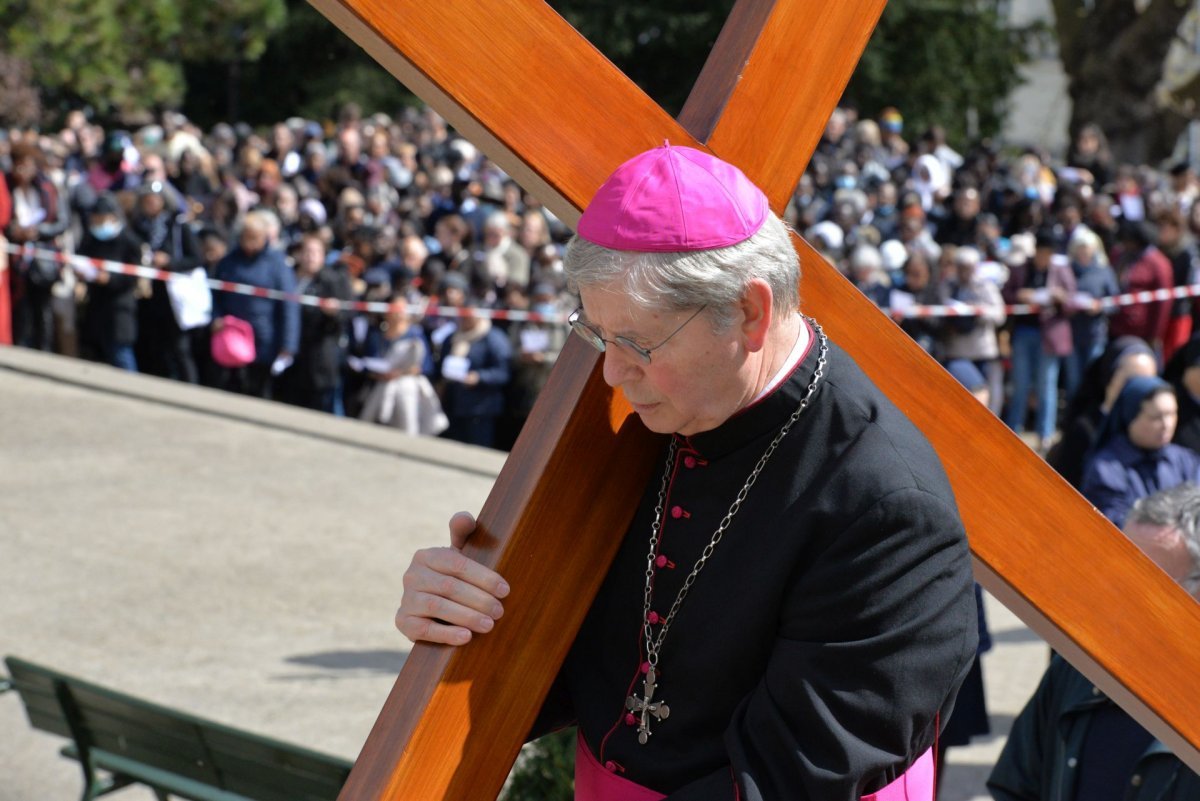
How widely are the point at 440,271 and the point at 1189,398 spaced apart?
6.01 metres

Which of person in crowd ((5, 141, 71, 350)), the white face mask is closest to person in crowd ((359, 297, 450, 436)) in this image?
the white face mask

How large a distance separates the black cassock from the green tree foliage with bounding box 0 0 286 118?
23289mm

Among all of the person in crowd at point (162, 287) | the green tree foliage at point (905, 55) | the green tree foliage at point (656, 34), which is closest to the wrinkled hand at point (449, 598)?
the person in crowd at point (162, 287)

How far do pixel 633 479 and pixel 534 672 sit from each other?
0.25 meters

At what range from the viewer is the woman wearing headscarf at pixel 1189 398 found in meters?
6.93

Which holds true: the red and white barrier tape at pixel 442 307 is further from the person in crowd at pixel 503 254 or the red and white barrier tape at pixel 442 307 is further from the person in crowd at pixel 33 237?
the person in crowd at pixel 503 254

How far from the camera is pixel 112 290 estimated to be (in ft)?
39.7

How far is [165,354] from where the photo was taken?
491 inches

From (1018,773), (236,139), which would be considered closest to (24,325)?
(236,139)

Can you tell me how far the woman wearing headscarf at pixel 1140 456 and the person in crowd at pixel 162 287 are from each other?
7.62 meters

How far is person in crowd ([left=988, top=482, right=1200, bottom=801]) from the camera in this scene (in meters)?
3.07

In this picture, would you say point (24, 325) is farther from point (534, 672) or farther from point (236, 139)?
point (534, 672)

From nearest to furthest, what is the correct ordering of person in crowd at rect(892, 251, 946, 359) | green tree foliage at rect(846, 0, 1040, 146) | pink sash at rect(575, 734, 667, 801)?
pink sash at rect(575, 734, 667, 801), person in crowd at rect(892, 251, 946, 359), green tree foliage at rect(846, 0, 1040, 146)

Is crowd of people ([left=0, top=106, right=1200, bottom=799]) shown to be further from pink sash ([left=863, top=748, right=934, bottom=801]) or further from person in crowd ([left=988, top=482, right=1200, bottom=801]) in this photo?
pink sash ([left=863, top=748, right=934, bottom=801])
